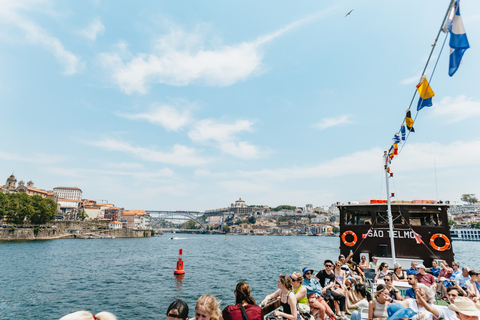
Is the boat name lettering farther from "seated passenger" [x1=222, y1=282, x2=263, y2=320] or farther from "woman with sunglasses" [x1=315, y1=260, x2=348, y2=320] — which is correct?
"seated passenger" [x1=222, y1=282, x2=263, y2=320]

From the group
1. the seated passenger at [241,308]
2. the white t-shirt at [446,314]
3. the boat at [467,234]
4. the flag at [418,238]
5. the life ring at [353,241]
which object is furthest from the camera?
the boat at [467,234]

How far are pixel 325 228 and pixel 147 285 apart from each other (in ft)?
609

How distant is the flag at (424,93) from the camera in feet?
21.8

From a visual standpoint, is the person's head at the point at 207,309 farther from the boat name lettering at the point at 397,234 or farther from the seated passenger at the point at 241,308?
the boat name lettering at the point at 397,234

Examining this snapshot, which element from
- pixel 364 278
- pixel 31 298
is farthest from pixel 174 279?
pixel 364 278

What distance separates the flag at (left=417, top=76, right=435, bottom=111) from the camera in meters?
6.65

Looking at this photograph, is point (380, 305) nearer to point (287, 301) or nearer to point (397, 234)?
point (287, 301)

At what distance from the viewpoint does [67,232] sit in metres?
85.0

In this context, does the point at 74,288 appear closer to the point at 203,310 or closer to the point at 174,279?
the point at 174,279

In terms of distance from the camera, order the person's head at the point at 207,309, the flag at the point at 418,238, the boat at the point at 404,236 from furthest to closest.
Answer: the boat at the point at 404,236 → the flag at the point at 418,238 → the person's head at the point at 207,309

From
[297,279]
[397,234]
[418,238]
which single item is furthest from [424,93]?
[397,234]

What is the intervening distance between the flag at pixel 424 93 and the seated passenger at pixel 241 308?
6351 mm

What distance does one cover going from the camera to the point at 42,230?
2879 inches

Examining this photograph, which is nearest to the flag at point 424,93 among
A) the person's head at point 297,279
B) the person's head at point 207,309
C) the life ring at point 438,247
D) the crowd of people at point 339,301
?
the crowd of people at point 339,301
